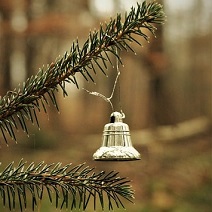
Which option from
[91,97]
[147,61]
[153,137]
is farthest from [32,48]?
[153,137]

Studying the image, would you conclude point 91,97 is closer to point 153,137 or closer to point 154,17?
point 153,137

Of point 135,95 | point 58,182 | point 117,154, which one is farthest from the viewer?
point 135,95

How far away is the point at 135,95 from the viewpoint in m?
5.13

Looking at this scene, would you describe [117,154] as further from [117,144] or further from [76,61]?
[76,61]

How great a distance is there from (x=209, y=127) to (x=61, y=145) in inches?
54.0

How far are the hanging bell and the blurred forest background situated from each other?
149 inches

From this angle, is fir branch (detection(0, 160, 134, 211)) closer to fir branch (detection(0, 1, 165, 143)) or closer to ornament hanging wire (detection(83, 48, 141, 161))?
fir branch (detection(0, 1, 165, 143))

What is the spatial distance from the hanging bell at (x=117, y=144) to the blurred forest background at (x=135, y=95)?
3.80 meters

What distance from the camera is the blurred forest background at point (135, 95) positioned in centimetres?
486

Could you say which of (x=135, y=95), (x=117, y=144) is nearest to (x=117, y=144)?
(x=117, y=144)

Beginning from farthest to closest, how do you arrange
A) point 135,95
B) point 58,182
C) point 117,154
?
point 135,95
point 117,154
point 58,182

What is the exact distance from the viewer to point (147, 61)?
5.01 metres

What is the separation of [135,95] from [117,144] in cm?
414

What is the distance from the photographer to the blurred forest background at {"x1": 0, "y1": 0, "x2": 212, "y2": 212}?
4.86 m
